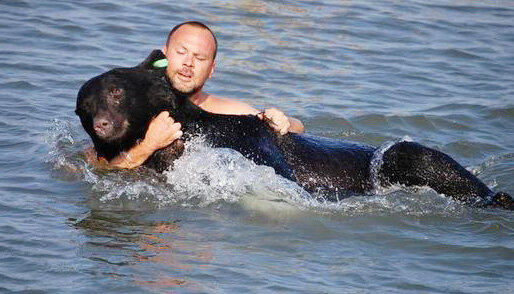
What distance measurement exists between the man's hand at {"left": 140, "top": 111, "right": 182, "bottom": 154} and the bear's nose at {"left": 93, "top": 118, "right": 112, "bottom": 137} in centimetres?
27

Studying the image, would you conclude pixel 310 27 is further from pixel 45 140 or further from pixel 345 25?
pixel 45 140

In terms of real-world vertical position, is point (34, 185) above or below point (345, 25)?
below

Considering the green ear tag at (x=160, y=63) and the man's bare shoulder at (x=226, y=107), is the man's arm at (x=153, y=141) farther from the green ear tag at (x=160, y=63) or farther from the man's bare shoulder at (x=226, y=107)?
the man's bare shoulder at (x=226, y=107)

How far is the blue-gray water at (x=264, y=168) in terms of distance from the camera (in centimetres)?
577

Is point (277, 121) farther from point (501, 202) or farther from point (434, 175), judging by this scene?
point (501, 202)

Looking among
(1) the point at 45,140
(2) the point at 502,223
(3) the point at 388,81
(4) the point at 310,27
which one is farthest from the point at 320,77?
(2) the point at 502,223

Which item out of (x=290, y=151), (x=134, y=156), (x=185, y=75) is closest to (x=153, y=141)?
(x=134, y=156)

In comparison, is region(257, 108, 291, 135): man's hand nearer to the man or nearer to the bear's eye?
the man

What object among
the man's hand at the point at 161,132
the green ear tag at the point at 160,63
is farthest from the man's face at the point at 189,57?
the man's hand at the point at 161,132

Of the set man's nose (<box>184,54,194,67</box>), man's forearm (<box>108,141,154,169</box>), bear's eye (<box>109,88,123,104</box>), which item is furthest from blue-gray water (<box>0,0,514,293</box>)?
man's nose (<box>184,54,194,67</box>)

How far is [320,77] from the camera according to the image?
10844 mm

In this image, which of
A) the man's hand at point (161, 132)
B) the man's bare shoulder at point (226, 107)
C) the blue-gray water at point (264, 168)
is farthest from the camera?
the man's bare shoulder at point (226, 107)

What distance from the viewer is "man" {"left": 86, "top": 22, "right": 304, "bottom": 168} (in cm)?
677

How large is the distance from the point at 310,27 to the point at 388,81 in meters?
2.03
